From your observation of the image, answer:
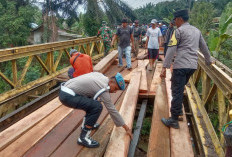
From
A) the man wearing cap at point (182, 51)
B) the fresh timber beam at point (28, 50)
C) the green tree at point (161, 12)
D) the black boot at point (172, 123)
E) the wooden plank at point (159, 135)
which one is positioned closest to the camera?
the wooden plank at point (159, 135)

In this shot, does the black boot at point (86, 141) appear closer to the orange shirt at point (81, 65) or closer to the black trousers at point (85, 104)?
the black trousers at point (85, 104)

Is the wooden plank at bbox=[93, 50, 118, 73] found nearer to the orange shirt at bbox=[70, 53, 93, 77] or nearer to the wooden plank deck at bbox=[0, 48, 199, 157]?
the orange shirt at bbox=[70, 53, 93, 77]

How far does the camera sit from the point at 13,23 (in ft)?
37.8

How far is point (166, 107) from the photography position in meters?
3.74

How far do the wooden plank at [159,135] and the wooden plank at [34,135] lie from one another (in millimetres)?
1518

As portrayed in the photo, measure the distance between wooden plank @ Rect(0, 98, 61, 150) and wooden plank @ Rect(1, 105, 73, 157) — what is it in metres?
0.05

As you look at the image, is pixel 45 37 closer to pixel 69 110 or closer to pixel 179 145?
pixel 69 110

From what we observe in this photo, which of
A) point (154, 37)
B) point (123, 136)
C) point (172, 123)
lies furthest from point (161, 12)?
point (123, 136)

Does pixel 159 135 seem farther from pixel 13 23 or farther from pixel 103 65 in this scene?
pixel 13 23

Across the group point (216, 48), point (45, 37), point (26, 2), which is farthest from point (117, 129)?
point (26, 2)

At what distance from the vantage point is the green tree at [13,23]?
38.0 ft

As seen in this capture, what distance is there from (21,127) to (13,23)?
10567 millimetres

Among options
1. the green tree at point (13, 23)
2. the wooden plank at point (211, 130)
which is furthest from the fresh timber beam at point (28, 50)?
the green tree at point (13, 23)

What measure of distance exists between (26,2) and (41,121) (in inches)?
511
